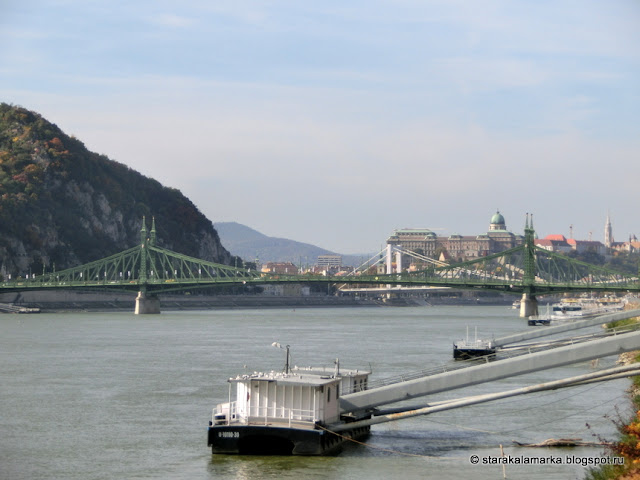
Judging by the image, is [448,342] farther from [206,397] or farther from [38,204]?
[38,204]

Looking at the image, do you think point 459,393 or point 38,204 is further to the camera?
point 38,204

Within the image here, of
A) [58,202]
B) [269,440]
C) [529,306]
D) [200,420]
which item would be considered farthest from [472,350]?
[58,202]

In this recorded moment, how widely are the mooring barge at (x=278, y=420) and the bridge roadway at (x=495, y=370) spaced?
3.31 feet

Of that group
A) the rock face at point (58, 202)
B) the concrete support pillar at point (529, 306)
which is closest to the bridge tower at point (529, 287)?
the concrete support pillar at point (529, 306)

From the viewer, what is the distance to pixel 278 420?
2864cm

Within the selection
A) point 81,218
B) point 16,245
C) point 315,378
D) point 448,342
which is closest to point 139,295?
point 16,245

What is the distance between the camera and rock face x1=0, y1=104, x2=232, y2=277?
143 metres

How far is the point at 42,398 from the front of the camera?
40.7m

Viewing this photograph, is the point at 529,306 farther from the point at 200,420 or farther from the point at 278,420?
the point at 278,420

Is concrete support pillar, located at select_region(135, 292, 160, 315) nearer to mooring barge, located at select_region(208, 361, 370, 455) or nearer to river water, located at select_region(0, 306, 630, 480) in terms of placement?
river water, located at select_region(0, 306, 630, 480)

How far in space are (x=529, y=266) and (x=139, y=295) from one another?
42.2 meters

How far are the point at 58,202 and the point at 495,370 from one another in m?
132

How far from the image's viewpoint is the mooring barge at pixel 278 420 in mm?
28141

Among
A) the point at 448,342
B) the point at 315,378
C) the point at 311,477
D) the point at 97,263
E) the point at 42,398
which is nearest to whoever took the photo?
the point at 311,477
